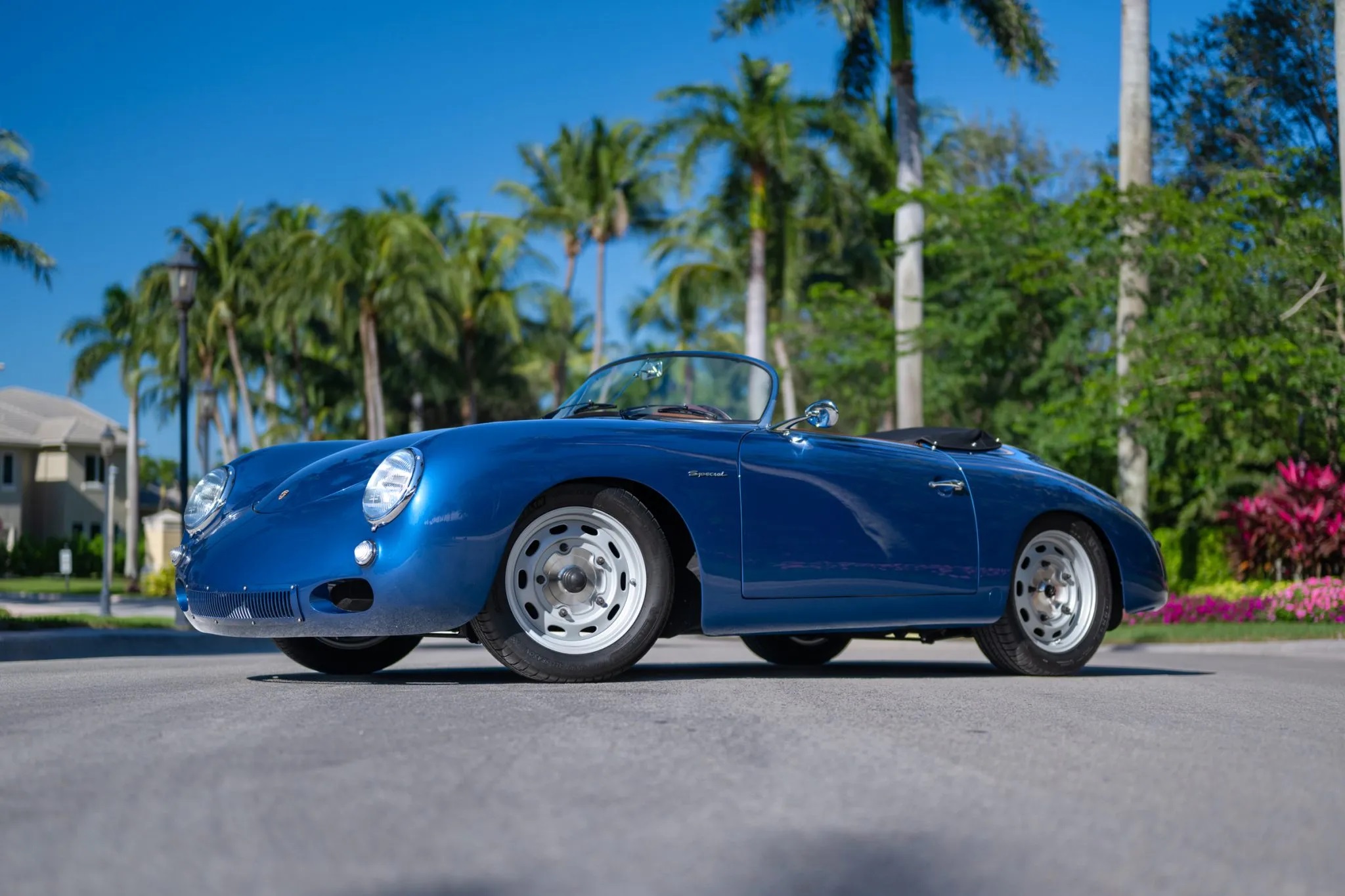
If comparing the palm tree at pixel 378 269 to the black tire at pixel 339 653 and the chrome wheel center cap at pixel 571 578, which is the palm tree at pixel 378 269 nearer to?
the black tire at pixel 339 653

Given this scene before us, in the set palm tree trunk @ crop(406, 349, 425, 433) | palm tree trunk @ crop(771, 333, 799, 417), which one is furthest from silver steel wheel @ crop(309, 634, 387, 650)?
palm tree trunk @ crop(406, 349, 425, 433)

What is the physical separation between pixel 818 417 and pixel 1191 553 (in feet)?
68.3

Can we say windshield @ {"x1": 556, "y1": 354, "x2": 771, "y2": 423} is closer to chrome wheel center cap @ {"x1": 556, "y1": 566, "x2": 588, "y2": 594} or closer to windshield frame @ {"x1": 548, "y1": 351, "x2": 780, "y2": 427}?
windshield frame @ {"x1": 548, "y1": 351, "x2": 780, "y2": 427}

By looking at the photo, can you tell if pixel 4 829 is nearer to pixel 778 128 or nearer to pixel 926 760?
pixel 926 760

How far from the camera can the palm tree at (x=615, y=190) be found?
5228cm

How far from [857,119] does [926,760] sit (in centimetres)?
3248

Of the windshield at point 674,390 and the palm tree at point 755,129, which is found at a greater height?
the palm tree at point 755,129

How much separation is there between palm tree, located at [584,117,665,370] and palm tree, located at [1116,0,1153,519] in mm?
30995

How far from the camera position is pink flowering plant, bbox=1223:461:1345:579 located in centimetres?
1969

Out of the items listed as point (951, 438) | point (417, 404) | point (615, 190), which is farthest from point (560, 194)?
point (951, 438)

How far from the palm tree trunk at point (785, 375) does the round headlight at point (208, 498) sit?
4186 centimetres

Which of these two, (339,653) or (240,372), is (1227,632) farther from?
(240,372)

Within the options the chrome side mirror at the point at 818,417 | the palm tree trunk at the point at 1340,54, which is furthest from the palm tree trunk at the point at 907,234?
the chrome side mirror at the point at 818,417

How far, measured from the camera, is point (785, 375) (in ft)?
187
